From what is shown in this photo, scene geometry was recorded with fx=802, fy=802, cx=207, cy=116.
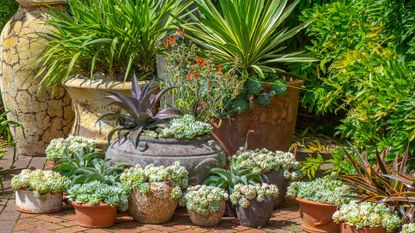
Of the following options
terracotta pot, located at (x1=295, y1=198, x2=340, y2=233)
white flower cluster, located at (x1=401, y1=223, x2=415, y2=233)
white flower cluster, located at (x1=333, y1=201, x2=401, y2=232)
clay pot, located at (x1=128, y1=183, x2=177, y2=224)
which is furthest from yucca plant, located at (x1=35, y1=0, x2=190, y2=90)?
white flower cluster, located at (x1=401, y1=223, x2=415, y2=233)

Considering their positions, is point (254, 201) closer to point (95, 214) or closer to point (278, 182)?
point (278, 182)

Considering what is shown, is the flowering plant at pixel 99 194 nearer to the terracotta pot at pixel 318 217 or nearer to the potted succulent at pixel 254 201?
the potted succulent at pixel 254 201

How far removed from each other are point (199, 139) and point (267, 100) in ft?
3.00

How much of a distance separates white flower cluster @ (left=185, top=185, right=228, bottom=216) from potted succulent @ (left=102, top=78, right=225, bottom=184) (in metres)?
0.35

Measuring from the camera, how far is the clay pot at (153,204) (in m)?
5.46

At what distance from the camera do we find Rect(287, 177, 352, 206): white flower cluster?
532cm

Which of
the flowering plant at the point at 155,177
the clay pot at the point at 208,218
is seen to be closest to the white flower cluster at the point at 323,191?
the clay pot at the point at 208,218

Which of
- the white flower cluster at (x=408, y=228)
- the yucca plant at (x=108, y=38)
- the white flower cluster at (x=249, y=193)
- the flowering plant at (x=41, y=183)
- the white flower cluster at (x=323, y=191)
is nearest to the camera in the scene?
the white flower cluster at (x=408, y=228)

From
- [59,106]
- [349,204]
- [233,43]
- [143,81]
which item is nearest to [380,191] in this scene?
[349,204]

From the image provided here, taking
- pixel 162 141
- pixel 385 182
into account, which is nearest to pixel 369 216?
pixel 385 182

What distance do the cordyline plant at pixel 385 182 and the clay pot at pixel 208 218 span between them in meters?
0.85

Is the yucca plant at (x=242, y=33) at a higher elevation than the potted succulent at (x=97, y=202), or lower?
higher

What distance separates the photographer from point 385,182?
202 inches

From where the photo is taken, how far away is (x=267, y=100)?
6.57 metres
